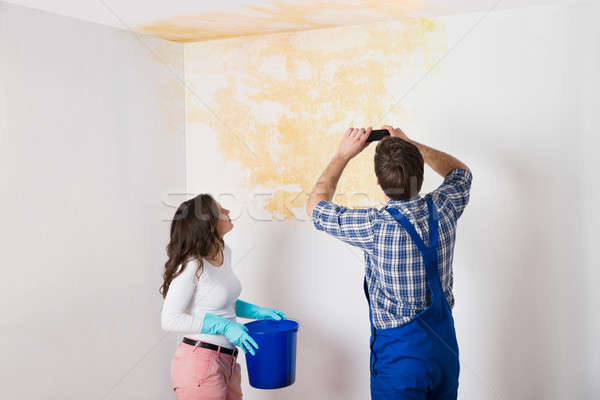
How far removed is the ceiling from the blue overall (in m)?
1.00

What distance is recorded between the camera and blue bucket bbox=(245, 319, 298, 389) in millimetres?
2150

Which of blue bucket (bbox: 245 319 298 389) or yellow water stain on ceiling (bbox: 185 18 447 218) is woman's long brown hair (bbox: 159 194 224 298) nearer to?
blue bucket (bbox: 245 319 298 389)

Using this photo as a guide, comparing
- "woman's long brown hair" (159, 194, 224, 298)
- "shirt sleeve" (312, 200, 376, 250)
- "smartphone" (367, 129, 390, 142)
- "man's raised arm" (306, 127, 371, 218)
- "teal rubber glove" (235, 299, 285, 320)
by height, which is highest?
"smartphone" (367, 129, 390, 142)

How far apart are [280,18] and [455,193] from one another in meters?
1.23

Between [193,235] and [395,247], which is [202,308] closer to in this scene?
[193,235]

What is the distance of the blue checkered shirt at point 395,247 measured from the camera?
66.9 inches

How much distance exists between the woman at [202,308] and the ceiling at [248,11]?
85 cm

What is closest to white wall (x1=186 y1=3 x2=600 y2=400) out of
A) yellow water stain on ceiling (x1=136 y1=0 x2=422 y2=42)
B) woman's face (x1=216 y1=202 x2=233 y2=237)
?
yellow water stain on ceiling (x1=136 y1=0 x2=422 y2=42)
